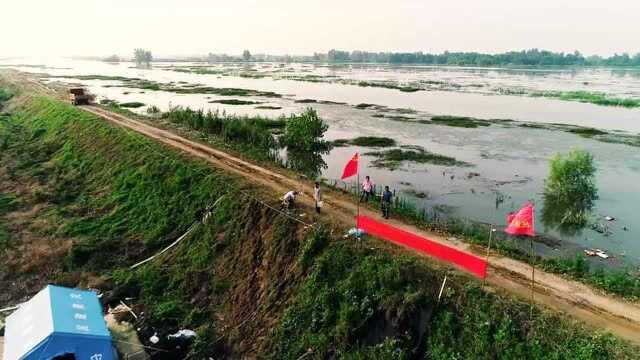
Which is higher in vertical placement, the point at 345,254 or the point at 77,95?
the point at 77,95

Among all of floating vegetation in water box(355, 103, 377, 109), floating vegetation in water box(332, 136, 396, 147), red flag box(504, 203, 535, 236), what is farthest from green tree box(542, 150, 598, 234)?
floating vegetation in water box(355, 103, 377, 109)

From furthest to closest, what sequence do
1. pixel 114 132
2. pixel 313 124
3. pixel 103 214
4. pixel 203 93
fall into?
pixel 203 93 → pixel 313 124 → pixel 114 132 → pixel 103 214

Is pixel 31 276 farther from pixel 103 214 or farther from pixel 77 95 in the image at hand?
pixel 77 95

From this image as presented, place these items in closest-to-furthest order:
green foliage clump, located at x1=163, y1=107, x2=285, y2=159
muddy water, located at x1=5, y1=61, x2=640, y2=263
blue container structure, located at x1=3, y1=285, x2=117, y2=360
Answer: blue container structure, located at x1=3, y1=285, x2=117, y2=360 → muddy water, located at x1=5, y1=61, x2=640, y2=263 → green foliage clump, located at x1=163, y1=107, x2=285, y2=159

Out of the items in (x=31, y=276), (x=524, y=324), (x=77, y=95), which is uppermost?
(x=77, y=95)

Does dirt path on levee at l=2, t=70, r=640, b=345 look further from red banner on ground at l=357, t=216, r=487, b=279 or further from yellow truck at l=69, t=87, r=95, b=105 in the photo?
yellow truck at l=69, t=87, r=95, b=105

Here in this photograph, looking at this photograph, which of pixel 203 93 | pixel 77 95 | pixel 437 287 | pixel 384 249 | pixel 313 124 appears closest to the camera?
pixel 437 287

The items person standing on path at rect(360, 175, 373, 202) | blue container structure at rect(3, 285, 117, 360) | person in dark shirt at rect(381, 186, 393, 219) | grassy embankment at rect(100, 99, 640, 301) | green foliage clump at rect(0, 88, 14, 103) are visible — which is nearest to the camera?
blue container structure at rect(3, 285, 117, 360)

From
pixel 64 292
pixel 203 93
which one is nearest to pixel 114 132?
pixel 64 292
